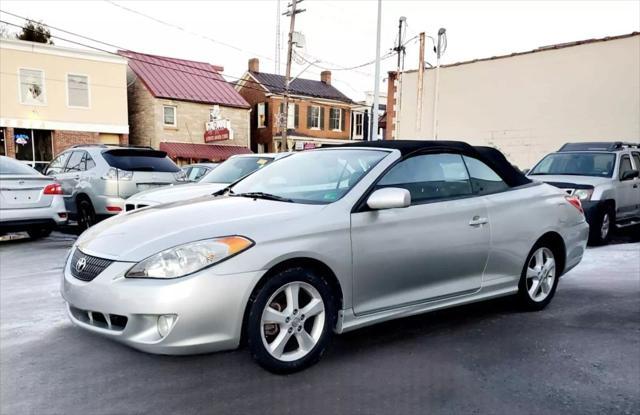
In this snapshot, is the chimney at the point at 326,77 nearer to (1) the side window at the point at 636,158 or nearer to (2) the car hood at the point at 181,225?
(1) the side window at the point at 636,158

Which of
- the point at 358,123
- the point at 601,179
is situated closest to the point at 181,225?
the point at 601,179

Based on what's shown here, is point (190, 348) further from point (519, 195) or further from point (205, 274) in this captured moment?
point (519, 195)

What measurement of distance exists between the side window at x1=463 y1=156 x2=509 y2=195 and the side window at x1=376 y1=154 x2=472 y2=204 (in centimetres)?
8

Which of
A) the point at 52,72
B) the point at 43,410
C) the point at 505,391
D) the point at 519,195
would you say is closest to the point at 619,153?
the point at 519,195

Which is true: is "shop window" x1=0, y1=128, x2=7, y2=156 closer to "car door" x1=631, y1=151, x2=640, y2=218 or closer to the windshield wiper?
the windshield wiper

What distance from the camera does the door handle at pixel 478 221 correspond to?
401 centimetres

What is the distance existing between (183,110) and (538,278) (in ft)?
88.7

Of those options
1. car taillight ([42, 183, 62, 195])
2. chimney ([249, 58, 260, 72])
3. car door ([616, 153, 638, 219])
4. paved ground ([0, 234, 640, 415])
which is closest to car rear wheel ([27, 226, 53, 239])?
car taillight ([42, 183, 62, 195])

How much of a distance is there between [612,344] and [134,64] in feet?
97.6

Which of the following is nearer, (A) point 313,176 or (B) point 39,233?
(A) point 313,176

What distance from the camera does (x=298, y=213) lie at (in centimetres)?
328

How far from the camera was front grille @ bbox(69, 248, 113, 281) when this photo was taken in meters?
3.06

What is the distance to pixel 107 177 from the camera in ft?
27.3

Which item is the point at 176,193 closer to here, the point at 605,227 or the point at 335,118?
the point at 605,227
